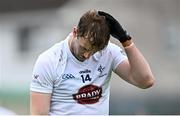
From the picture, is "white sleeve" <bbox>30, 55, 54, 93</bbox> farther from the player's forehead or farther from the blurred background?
the blurred background

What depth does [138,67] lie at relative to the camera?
2219mm

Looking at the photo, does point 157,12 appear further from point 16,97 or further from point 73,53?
point 73,53

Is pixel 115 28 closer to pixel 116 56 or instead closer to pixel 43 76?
pixel 116 56

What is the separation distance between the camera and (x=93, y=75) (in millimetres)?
2219

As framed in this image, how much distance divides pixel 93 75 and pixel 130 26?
7.87ft

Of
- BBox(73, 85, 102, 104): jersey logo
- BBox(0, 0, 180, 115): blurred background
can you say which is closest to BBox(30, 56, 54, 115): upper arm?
BBox(73, 85, 102, 104): jersey logo

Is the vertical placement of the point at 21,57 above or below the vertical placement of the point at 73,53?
below

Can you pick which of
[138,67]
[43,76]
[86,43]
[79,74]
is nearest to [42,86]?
[43,76]

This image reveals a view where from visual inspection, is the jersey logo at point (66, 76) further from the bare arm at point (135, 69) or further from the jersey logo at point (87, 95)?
the bare arm at point (135, 69)

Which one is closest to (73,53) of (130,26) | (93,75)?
(93,75)

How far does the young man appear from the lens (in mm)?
2148

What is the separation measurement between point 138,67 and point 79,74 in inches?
9.9

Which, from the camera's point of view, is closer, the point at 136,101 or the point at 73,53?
the point at 73,53

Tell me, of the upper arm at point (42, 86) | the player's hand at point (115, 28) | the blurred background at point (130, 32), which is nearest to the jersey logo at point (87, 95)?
the upper arm at point (42, 86)
